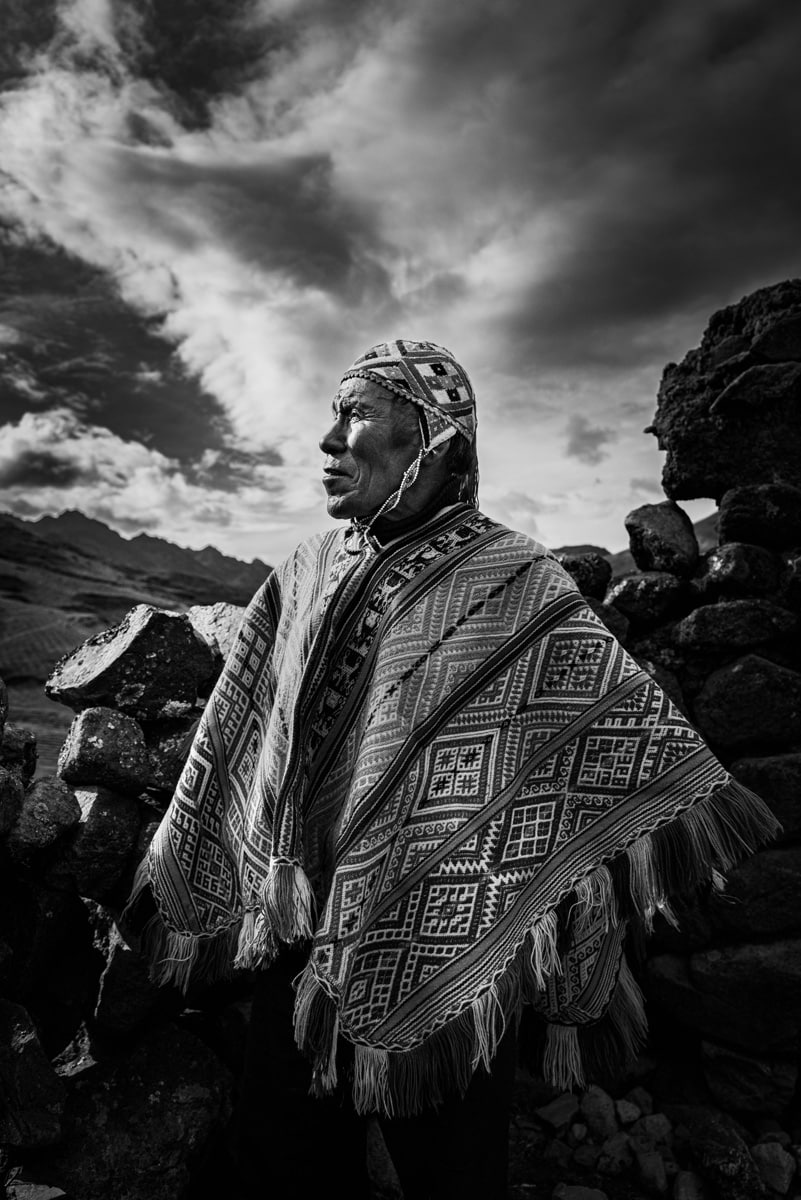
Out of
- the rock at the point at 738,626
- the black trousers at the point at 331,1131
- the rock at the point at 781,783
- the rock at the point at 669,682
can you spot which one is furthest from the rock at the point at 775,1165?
the rock at the point at 738,626

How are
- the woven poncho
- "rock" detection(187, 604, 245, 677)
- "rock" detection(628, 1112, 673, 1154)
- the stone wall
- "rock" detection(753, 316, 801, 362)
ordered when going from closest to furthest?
the woven poncho < the stone wall < "rock" detection(628, 1112, 673, 1154) < "rock" detection(187, 604, 245, 677) < "rock" detection(753, 316, 801, 362)

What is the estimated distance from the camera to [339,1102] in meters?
1.74

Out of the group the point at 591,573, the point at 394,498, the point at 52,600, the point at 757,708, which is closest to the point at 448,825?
the point at 394,498

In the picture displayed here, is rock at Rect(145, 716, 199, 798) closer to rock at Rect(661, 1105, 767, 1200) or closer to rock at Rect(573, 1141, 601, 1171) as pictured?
rock at Rect(573, 1141, 601, 1171)

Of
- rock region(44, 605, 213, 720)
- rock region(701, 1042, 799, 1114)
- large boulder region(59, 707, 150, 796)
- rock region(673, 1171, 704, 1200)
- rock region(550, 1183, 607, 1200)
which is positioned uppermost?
rock region(44, 605, 213, 720)

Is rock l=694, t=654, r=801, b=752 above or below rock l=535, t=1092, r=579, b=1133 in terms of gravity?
above

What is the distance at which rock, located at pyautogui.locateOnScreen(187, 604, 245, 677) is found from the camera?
2.60 metres

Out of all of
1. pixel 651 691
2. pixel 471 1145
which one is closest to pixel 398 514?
pixel 651 691

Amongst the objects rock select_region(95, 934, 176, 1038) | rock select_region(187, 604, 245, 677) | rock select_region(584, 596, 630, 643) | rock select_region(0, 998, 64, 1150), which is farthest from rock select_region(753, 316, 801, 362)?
rock select_region(0, 998, 64, 1150)

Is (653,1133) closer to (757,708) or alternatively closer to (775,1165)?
(775,1165)

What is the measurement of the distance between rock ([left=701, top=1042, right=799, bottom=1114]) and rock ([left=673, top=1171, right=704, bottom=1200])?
320 mm

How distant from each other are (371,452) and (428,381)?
236mm

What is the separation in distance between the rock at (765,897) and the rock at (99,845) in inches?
79.1

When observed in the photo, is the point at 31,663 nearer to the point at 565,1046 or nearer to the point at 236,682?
the point at 236,682
